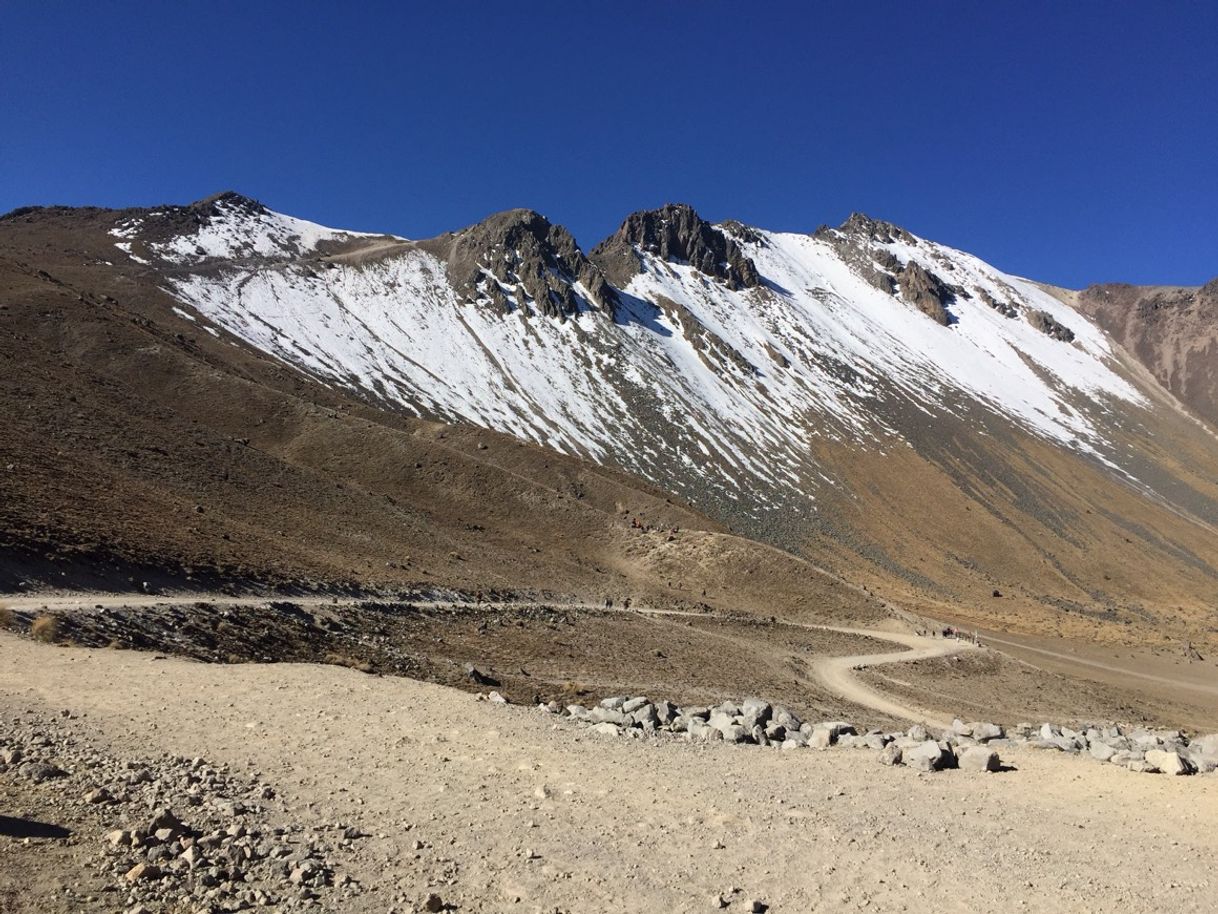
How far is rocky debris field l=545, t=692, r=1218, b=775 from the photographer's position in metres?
14.3

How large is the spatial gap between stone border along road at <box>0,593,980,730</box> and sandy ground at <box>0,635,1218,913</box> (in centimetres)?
443

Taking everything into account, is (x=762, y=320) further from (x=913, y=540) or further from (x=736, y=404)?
(x=913, y=540)

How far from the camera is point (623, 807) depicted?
10469 mm

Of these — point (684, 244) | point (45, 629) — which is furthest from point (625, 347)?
point (45, 629)

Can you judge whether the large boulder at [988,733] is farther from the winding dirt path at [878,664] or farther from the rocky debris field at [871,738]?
the winding dirt path at [878,664]

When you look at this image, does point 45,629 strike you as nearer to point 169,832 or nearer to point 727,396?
point 169,832

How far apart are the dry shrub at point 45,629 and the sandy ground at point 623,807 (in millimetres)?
798

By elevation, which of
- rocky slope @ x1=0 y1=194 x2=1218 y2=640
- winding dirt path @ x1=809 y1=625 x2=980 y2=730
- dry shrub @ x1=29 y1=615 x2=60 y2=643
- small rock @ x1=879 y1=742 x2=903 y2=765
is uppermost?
rocky slope @ x1=0 y1=194 x2=1218 y2=640

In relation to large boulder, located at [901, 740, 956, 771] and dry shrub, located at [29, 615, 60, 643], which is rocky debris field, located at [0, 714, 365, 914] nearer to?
dry shrub, located at [29, 615, 60, 643]

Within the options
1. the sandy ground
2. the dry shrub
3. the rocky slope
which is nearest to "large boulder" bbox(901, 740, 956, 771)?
the sandy ground

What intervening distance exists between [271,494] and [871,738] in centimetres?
3333

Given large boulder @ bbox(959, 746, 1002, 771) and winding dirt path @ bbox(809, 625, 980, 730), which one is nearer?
large boulder @ bbox(959, 746, 1002, 771)

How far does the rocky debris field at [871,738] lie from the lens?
46.8ft

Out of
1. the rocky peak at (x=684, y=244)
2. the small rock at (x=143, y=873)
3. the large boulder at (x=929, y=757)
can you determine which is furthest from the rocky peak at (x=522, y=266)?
the small rock at (x=143, y=873)
